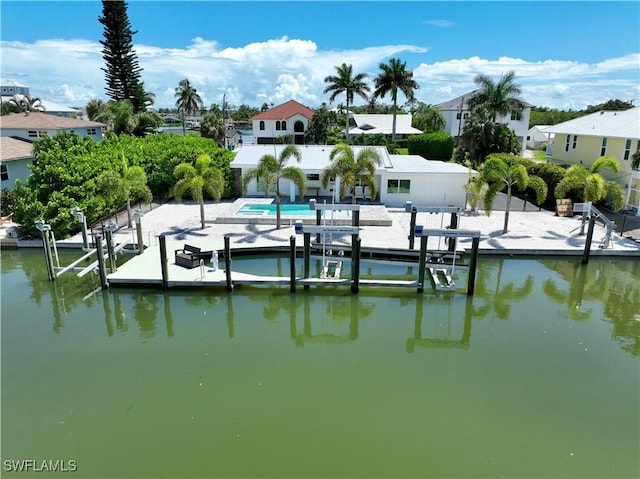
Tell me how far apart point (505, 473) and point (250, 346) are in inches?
243

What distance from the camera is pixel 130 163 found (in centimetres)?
2311

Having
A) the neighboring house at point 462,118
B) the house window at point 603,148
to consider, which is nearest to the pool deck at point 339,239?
the house window at point 603,148

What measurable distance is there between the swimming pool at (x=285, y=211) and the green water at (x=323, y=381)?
7487mm

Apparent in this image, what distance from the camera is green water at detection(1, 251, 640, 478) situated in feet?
24.1

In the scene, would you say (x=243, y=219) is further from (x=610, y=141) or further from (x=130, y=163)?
(x=610, y=141)

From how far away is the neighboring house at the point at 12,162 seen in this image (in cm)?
2284

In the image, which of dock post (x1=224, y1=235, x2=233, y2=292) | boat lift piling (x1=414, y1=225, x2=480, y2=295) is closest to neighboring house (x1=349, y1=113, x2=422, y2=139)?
boat lift piling (x1=414, y1=225, x2=480, y2=295)

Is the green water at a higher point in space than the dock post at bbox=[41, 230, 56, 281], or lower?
lower

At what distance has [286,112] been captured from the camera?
5556 centimetres

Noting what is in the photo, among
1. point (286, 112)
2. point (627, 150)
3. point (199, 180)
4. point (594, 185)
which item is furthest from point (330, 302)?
point (286, 112)

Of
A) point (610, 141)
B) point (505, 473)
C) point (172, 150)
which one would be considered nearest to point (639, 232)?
point (610, 141)

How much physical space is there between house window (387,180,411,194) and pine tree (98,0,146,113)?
128ft

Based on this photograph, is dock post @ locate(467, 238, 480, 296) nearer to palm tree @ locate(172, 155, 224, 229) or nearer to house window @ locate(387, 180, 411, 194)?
house window @ locate(387, 180, 411, 194)

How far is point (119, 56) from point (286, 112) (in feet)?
65.6
